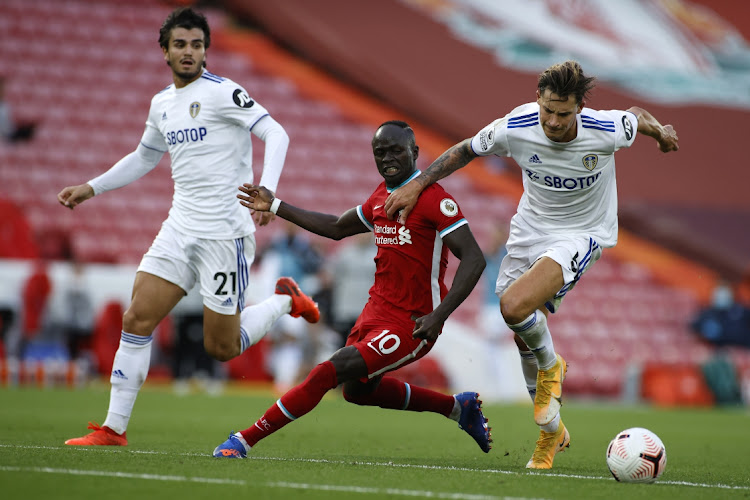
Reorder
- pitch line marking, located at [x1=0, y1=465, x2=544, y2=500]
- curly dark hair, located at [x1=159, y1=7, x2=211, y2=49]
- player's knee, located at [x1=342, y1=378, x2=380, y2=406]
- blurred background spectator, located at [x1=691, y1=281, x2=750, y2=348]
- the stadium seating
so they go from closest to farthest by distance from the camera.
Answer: pitch line marking, located at [x1=0, y1=465, x2=544, y2=500], player's knee, located at [x1=342, y1=378, x2=380, y2=406], curly dark hair, located at [x1=159, y1=7, x2=211, y2=49], blurred background spectator, located at [x1=691, y1=281, x2=750, y2=348], the stadium seating

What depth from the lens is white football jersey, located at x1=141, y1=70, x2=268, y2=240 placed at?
21.7 ft

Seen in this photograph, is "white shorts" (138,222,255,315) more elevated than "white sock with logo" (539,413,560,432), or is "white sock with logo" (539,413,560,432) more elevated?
"white shorts" (138,222,255,315)

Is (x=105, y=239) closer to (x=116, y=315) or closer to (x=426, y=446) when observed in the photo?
(x=116, y=315)

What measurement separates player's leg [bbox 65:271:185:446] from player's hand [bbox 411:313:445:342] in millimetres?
1723

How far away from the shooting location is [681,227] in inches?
851

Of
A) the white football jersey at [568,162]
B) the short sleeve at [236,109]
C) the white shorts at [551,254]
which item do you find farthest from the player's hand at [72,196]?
the white shorts at [551,254]

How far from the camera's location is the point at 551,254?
608 centimetres

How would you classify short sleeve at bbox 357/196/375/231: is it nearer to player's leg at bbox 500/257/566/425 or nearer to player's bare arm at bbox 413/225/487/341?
player's bare arm at bbox 413/225/487/341

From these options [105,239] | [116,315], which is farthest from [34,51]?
[116,315]

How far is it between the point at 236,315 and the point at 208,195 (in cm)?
80

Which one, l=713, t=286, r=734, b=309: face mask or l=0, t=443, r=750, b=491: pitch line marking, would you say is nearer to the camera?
l=0, t=443, r=750, b=491: pitch line marking

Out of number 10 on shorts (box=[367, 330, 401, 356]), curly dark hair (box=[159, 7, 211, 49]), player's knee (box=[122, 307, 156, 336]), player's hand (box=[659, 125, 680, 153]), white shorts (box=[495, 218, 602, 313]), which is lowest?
player's knee (box=[122, 307, 156, 336])

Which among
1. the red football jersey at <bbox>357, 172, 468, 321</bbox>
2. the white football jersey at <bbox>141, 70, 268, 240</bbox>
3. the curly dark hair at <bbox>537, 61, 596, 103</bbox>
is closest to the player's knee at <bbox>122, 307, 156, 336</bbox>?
the white football jersey at <bbox>141, 70, 268, 240</bbox>

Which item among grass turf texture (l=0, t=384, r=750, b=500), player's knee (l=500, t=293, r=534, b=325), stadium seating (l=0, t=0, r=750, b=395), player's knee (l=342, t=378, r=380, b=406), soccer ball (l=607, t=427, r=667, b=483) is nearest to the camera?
grass turf texture (l=0, t=384, r=750, b=500)
